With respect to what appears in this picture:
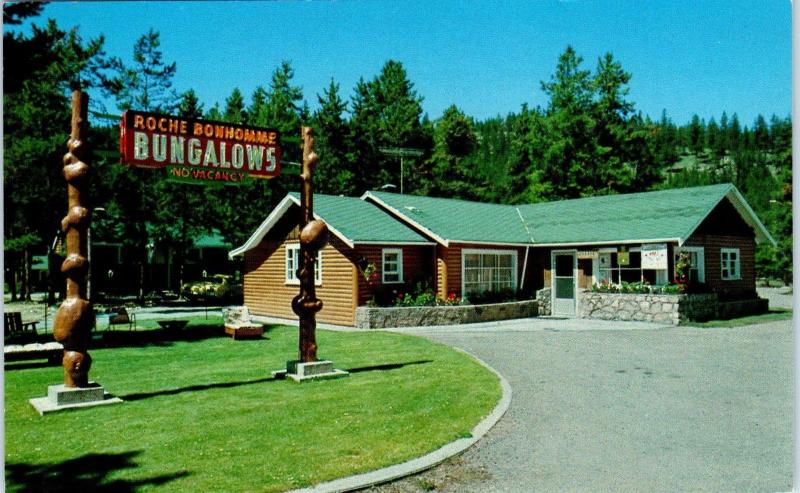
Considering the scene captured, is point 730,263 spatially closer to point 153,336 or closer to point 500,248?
point 500,248

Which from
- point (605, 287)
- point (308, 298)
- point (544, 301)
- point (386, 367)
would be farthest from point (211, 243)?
point (308, 298)

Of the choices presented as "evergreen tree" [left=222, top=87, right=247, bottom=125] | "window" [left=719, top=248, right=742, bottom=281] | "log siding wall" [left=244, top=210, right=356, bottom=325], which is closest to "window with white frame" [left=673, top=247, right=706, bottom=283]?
"window" [left=719, top=248, right=742, bottom=281]

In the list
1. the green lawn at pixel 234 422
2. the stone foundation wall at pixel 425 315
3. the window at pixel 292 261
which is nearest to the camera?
the green lawn at pixel 234 422

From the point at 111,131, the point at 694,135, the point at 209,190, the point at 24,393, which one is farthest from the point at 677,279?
the point at 694,135

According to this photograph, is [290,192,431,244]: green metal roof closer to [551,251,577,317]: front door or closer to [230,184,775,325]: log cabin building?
[230,184,775,325]: log cabin building

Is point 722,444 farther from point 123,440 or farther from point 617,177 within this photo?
point 617,177

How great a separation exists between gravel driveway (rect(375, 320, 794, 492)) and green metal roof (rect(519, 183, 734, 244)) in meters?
6.78

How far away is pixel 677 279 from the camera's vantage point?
763 inches

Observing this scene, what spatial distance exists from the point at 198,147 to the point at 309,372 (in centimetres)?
401

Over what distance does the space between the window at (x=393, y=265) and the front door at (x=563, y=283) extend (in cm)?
646

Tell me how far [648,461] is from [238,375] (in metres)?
6.98

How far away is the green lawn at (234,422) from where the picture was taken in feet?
18.2

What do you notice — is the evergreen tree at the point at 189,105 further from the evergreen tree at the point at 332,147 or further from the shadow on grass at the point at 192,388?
the shadow on grass at the point at 192,388

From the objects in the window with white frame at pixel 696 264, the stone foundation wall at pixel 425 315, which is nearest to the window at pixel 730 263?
the window with white frame at pixel 696 264
